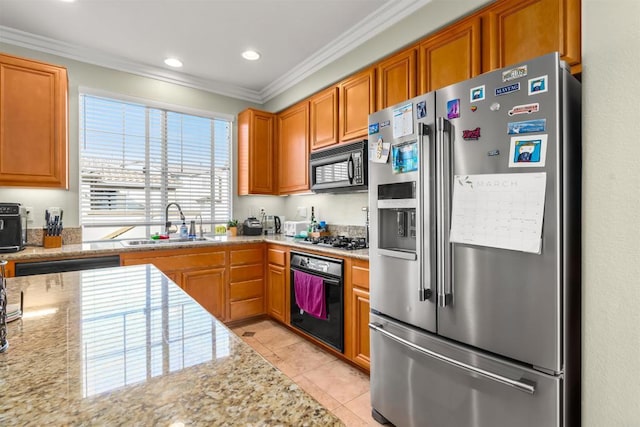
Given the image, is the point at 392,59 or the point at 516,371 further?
the point at 392,59

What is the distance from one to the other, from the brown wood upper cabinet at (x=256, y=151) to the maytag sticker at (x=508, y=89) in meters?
2.87

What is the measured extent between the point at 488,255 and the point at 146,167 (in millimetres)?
3475

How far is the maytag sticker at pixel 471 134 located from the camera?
1432 mm

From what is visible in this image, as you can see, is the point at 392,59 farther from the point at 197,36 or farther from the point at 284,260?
the point at 284,260

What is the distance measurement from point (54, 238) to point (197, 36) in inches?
84.5

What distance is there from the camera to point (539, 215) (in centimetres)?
125

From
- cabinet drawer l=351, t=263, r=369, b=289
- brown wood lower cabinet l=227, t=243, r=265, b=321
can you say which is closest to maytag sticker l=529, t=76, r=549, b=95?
cabinet drawer l=351, t=263, r=369, b=289

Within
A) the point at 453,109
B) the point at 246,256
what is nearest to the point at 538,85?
the point at 453,109

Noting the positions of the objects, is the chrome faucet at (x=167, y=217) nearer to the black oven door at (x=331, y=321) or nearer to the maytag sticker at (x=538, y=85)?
the black oven door at (x=331, y=321)

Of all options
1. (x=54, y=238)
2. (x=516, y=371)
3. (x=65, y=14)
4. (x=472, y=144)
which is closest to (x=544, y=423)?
(x=516, y=371)

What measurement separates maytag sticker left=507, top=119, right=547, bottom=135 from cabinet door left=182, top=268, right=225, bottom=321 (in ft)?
9.05

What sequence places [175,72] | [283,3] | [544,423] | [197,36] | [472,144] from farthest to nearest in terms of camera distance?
[175,72]
[197,36]
[283,3]
[472,144]
[544,423]

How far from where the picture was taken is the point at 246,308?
134 inches

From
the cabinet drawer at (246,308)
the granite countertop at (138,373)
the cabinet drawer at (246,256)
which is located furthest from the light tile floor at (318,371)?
the granite countertop at (138,373)
